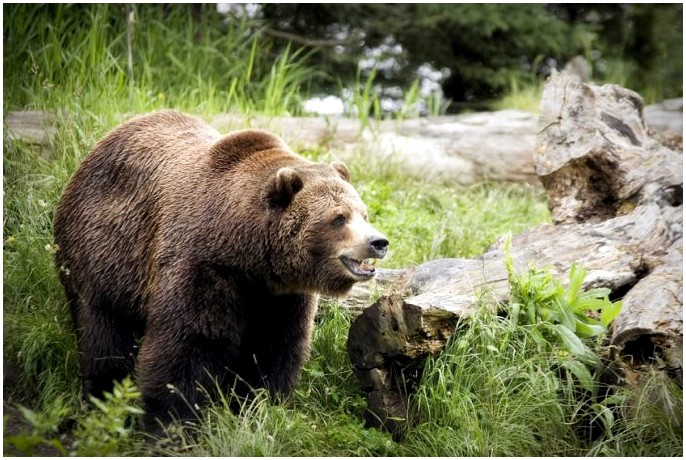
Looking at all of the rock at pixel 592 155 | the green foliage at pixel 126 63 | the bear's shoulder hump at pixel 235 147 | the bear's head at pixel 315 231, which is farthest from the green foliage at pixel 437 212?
the bear's head at pixel 315 231

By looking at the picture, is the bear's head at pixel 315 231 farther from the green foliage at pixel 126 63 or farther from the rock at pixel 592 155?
the green foliage at pixel 126 63

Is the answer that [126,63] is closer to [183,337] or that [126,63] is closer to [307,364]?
[307,364]

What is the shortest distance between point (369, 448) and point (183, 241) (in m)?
1.59

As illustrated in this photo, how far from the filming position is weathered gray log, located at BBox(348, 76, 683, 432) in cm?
495

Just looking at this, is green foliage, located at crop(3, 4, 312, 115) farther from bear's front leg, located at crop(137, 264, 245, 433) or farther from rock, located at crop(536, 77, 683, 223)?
rock, located at crop(536, 77, 683, 223)

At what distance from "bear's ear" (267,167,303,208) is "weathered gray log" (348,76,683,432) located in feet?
2.67

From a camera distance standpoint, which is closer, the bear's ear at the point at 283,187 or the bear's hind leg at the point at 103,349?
the bear's ear at the point at 283,187

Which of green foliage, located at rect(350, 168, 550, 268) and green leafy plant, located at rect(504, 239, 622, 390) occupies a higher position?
green leafy plant, located at rect(504, 239, 622, 390)

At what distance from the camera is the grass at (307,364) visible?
185 inches

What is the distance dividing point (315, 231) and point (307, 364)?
1.26 m

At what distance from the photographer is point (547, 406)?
4.89m

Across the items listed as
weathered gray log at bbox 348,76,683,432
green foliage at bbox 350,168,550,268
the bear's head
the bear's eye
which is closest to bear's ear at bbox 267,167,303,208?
the bear's head

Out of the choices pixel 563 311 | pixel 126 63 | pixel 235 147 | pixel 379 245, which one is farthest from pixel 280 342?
pixel 126 63

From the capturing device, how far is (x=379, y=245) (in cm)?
459
